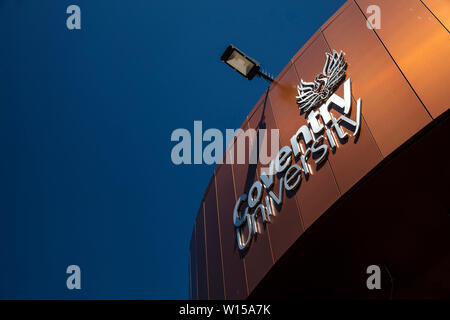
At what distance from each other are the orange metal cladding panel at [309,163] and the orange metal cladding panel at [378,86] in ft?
1.95

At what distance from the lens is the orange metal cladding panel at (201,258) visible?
302 inches

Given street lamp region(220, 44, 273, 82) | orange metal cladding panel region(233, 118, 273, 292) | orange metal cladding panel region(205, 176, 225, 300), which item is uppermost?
street lamp region(220, 44, 273, 82)

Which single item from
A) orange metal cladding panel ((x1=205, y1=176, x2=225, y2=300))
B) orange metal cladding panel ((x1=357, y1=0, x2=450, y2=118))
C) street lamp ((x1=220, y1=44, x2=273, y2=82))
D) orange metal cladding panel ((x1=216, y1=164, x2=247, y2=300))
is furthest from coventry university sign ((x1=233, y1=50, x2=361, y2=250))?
orange metal cladding panel ((x1=205, y1=176, x2=225, y2=300))

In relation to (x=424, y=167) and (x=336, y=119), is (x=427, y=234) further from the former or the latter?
(x=336, y=119)

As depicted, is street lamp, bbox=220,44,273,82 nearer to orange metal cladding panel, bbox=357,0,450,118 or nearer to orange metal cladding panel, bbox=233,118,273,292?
orange metal cladding panel, bbox=233,118,273,292

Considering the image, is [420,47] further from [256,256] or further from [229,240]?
[229,240]

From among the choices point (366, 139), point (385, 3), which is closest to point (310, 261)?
point (366, 139)

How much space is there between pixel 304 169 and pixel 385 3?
2.39 metres

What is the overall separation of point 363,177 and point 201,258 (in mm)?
5094

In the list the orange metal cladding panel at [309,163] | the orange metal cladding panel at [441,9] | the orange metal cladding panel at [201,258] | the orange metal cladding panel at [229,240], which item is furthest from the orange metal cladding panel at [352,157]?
the orange metal cladding panel at [201,258]

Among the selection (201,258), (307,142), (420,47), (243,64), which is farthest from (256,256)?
(420,47)

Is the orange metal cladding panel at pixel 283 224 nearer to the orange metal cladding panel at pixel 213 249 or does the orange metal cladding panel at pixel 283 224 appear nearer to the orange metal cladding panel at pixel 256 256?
the orange metal cladding panel at pixel 256 256

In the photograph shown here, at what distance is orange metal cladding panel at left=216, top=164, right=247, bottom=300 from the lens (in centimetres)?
571

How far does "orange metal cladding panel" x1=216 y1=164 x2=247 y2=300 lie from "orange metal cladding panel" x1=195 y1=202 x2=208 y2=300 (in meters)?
1.16
